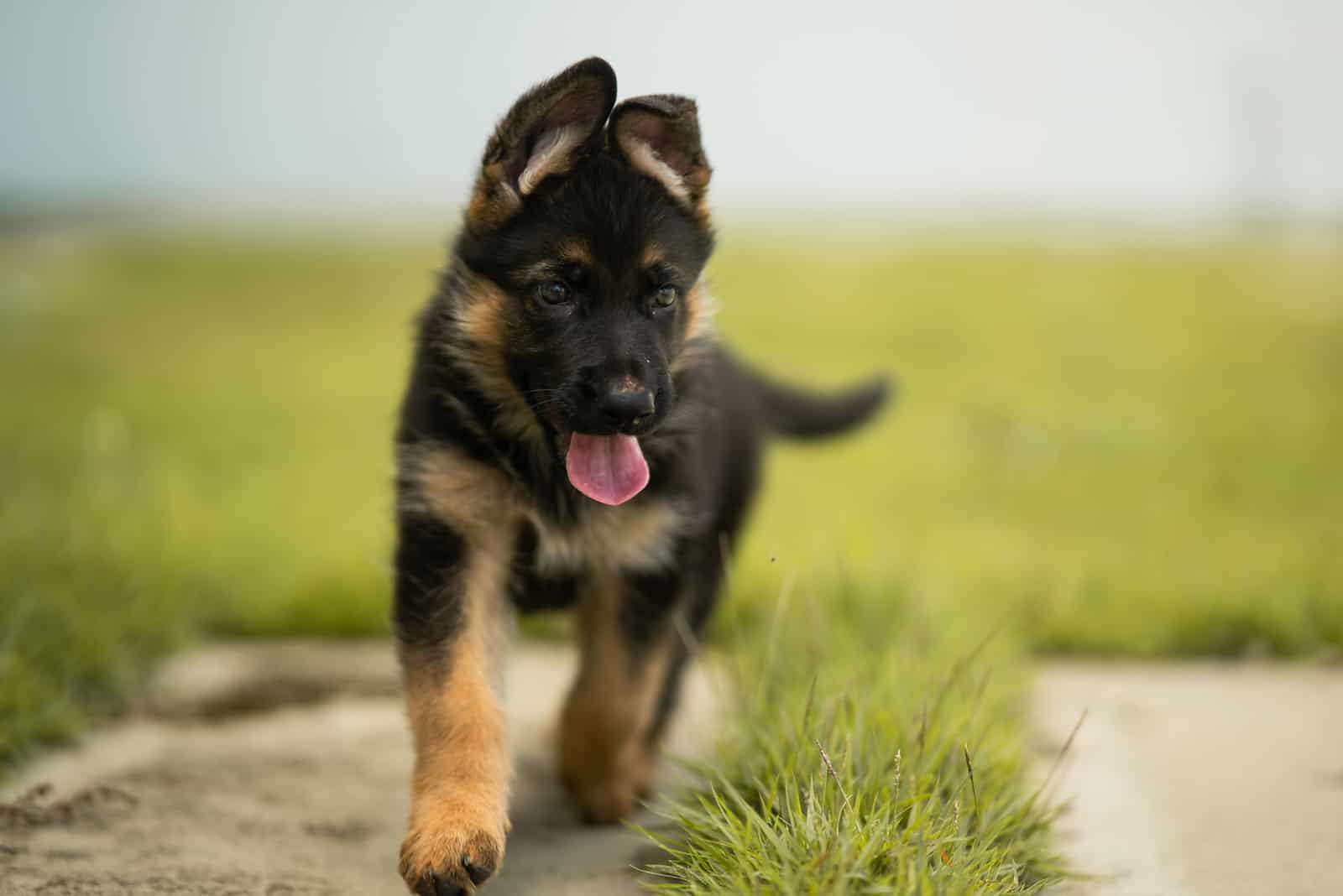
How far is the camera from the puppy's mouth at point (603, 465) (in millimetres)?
2898

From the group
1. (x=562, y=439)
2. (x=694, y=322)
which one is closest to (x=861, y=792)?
(x=562, y=439)

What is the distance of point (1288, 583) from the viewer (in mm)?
5059

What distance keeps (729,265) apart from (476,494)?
7906mm

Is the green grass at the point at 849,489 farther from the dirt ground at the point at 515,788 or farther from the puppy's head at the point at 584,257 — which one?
the puppy's head at the point at 584,257

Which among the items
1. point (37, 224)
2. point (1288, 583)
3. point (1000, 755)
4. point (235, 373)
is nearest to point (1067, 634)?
point (1288, 583)

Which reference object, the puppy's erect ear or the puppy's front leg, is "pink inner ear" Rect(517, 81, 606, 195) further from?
the puppy's front leg

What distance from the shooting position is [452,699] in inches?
111

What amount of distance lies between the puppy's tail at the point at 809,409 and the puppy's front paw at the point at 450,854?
7.33 feet

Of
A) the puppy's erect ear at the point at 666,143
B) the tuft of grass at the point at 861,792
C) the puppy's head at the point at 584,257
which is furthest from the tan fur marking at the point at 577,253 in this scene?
the tuft of grass at the point at 861,792

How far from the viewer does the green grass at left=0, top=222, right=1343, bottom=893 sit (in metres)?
2.92

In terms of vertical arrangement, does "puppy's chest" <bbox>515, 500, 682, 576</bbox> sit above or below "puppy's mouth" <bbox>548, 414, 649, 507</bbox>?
below

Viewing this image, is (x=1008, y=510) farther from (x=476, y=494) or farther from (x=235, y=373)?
(x=235, y=373)

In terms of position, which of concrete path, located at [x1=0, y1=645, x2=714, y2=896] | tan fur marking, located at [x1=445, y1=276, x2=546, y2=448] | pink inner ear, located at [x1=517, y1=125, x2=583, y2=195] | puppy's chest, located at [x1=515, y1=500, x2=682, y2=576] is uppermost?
pink inner ear, located at [x1=517, y1=125, x2=583, y2=195]

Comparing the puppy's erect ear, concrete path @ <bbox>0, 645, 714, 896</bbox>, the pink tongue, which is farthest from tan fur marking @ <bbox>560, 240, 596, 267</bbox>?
concrete path @ <bbox>0, 645, 714, 896</bbox>
